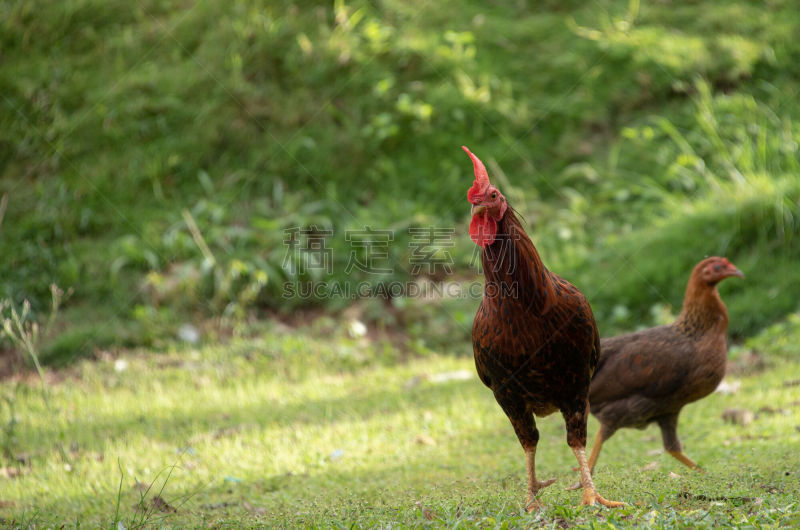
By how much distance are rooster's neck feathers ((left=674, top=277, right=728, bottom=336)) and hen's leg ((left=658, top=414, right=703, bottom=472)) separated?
0.59m

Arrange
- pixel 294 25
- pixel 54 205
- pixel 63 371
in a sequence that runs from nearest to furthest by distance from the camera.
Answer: pixel 63 371 < pixel 54 205 < pixel 294 25

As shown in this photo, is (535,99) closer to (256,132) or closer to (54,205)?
(256,132)

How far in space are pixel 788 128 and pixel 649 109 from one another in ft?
5.78

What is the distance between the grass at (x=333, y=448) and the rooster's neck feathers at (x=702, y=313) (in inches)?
31.2

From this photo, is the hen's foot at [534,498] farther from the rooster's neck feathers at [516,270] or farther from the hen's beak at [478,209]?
the hen's beak at [478,209]

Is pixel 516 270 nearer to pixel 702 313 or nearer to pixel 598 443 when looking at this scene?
pixel 598 443

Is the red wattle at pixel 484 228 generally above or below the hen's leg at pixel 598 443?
above

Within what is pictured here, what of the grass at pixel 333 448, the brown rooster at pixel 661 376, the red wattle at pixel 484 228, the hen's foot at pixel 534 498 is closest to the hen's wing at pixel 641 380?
the brown rooster at pixel 661 376

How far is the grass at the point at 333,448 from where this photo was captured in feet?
12.2

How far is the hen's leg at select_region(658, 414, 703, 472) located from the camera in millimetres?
4594

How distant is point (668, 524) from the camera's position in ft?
9.83

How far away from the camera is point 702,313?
4879 millimetres

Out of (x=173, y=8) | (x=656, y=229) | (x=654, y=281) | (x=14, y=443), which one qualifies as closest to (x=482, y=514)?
(x=14, y=443)

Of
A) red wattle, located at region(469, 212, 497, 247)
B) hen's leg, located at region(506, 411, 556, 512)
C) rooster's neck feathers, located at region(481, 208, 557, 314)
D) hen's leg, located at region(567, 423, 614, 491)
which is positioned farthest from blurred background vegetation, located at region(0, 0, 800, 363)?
red wattle, located at region(469, 212, 497, 247)
